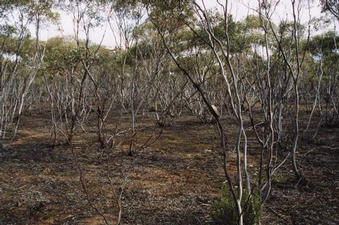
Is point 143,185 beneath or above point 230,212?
beneath

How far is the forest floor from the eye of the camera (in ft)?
15.3

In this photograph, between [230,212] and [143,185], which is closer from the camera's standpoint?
[230,212]

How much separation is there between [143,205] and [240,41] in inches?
371

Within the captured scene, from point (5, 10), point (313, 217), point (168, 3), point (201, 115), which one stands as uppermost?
point (5, 10)

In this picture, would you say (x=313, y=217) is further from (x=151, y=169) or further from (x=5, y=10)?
(x=5, y=10)

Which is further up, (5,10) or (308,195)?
(5,10)

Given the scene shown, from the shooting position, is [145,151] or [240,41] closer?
[145,151]

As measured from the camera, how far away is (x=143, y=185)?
6.08 meters

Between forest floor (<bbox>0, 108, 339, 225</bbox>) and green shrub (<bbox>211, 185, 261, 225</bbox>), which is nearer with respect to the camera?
green shrub (<bbox>211, 185, 261, 225</bbox>)

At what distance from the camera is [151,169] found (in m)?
7.17

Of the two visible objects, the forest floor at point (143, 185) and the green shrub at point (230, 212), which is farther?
the forest floor at point (143, 185)

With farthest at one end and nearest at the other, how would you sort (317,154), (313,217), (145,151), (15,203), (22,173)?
(145,151) → (317,154) → (22,173) → (15,203) → (313,217)

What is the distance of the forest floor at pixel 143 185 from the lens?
4652mm

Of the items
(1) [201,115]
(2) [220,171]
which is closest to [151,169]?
(2) [220,171]
